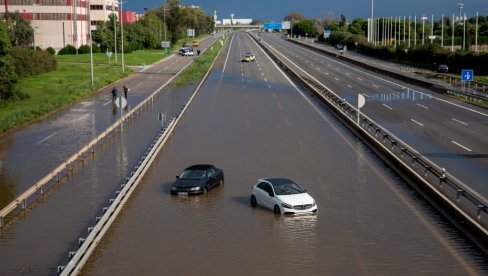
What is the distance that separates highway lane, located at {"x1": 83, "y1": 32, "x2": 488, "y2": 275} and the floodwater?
26 millimetres

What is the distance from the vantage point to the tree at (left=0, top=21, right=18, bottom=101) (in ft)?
179

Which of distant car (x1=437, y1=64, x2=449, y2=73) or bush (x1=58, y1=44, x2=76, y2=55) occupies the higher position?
bush (x1=58, y1=44, x2=76, y2=55)

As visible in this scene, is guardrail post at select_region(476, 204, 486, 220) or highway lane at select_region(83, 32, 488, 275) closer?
highway lane at select_region(83, 32, 488, 275)

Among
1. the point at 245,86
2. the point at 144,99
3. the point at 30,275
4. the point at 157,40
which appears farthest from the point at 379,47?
the point at 30,275

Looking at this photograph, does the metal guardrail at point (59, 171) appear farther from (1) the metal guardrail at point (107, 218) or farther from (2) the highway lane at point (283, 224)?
(2) the highway lane at point (283, 224)

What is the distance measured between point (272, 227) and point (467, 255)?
16.9 ft

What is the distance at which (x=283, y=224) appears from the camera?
20.2 m

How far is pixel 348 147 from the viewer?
33938 mm

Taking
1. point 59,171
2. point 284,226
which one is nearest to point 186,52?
point 59,171

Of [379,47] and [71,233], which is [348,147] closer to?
[71,233]

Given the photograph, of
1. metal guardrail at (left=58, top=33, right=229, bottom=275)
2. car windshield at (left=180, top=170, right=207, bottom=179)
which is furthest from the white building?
car windshield at (left=180, top=170, right=207, bottom=179)

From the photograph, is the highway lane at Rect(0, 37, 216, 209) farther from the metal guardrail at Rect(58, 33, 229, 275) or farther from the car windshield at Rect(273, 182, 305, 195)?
the car windshield at Rect(273, 182, 305, 195)

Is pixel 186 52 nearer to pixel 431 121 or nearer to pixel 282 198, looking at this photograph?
pixel 431 121

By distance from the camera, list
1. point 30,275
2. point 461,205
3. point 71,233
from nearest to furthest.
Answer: point 30,275 < point 71,233 < point 461,205
